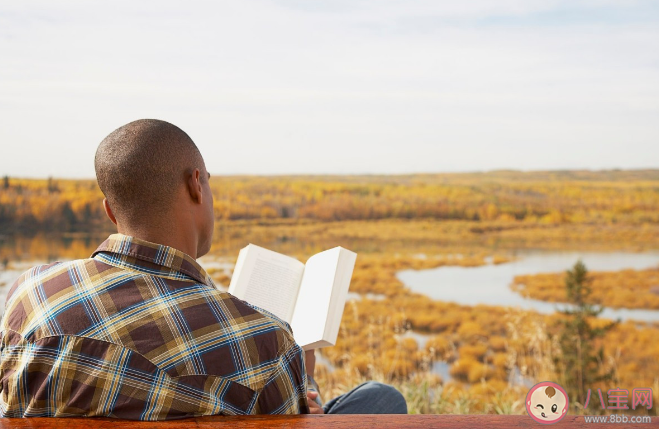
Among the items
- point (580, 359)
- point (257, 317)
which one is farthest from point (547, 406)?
point (580, 359)

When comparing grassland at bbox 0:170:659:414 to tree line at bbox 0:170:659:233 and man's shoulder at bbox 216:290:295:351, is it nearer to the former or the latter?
tree line at bbox 0:170:659:233

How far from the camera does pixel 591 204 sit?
17.7ft

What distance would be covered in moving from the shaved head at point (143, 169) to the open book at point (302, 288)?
0.39 m

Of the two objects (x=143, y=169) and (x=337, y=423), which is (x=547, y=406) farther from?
(x=143, y=169)

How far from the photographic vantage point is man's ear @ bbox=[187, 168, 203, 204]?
1.00m

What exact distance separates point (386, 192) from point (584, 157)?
1620mm

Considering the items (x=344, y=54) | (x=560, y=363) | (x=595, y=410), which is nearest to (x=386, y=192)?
(x=344, y=54)

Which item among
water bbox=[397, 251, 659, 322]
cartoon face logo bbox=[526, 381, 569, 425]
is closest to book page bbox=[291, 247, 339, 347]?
cartoon face logo bbox=[526, 381, 569, 425]

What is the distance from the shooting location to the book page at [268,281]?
54.8 inches

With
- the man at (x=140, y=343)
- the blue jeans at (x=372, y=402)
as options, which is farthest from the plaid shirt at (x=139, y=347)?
the blue jeans at (x=372, y=402)

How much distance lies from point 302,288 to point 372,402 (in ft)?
0.92

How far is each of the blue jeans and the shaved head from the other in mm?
580

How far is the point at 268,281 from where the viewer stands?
142 centimetres

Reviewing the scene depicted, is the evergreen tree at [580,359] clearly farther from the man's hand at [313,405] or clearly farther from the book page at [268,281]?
the man's hand at [313,405]
